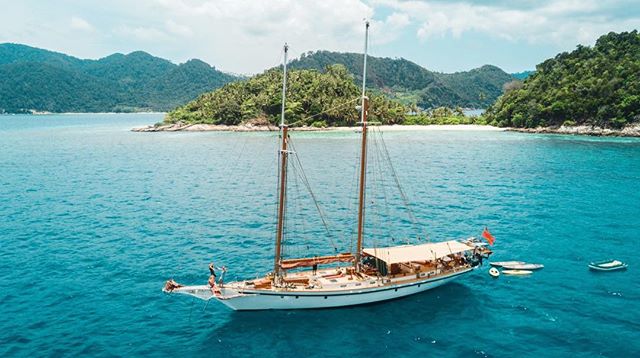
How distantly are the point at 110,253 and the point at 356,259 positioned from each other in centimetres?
2581

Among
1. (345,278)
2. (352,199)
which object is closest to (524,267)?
(345,278)

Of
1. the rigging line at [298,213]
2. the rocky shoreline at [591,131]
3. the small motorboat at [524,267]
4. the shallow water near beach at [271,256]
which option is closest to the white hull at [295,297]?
the shallow water near beach at [271,256]

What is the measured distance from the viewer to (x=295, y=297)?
111ft

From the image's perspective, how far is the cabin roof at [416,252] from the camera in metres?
Result: 37.6

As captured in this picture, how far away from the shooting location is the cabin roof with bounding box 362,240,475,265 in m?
37.6

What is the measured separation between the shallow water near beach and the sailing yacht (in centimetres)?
109

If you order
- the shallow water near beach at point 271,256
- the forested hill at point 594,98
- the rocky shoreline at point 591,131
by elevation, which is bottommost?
the shallow water near beach at point 271,256

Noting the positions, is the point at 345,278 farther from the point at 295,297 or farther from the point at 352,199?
the point at 352,199

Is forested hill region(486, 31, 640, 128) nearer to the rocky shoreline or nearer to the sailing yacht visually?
the rocky shoreline

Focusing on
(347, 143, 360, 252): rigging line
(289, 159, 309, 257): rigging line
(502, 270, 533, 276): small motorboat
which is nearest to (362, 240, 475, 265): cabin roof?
(502, 270, 533, 276): small motorboat

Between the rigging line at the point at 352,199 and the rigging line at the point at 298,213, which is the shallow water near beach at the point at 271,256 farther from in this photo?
the rigging line at the point at 298,213

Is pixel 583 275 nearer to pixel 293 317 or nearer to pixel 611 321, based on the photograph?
pixel 611 321

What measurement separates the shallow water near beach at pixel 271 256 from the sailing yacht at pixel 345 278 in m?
1.09

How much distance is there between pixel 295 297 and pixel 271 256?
530 inches
